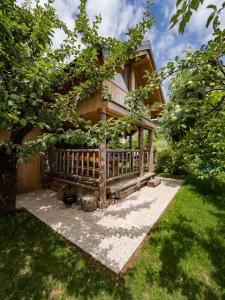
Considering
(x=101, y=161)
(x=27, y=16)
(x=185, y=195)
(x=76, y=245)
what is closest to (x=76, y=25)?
(x=27, y=16)

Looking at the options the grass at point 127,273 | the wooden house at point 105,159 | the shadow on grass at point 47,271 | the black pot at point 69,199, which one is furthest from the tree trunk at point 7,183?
the wooden house at point 105,159

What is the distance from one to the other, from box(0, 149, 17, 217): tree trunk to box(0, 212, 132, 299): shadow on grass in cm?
91

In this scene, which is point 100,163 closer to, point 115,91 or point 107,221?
point 107,221

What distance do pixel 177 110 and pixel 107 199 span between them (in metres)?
4.87

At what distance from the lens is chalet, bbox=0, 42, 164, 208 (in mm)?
5383

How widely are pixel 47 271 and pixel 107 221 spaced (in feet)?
6.33

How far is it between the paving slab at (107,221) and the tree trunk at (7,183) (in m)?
0.69

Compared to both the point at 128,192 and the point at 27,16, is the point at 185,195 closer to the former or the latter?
Result: the point at 128,192

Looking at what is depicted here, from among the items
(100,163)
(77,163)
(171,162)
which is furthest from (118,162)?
(171,162)

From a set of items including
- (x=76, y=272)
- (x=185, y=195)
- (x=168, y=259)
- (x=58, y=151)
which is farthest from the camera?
(x=58, y=151)

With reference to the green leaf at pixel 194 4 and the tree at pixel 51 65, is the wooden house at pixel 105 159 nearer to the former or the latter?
the tree at pixel 51 65

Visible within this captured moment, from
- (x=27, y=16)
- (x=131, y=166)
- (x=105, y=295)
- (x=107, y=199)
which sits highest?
(x=27, y=16)

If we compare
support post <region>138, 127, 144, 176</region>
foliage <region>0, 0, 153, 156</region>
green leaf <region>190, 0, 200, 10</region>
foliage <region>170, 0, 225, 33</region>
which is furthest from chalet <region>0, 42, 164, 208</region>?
green leaf <region>190, 0, 200, 10</region>

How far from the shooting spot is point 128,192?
6.66m
